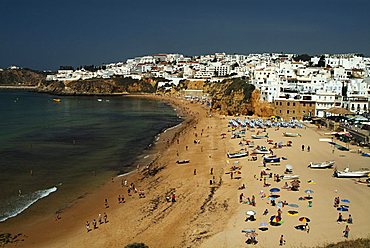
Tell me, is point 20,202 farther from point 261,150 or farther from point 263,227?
point 261,150

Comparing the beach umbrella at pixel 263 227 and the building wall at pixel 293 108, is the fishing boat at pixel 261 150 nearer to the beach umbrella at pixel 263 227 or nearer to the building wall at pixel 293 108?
the beach umbrella at pixel 263 227

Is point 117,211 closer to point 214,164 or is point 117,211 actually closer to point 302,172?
point 214,164

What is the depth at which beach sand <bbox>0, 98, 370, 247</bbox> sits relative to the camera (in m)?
12.3

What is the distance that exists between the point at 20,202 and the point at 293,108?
29211 millimetres

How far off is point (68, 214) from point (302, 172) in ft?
37.9

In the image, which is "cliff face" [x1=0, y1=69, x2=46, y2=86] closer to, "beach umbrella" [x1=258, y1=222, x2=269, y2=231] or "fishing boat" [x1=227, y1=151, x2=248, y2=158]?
"fishing boat" [x1=227, y1=151, x2=248, y2=158]

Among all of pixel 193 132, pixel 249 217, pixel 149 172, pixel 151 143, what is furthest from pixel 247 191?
pixel 193 132

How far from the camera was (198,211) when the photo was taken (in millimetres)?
14625

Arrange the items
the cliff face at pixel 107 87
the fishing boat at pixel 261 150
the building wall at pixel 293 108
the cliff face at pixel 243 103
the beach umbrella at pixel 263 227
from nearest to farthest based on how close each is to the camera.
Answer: the beach umbrella at pixel 263 227, the fishing boat at pixel 261 150, the building wall at pixel 293 108, the cliff face at pixel 243 103, the cliff face at pixel 107 87

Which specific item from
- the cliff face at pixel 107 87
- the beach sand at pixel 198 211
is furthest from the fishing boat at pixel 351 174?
the cliff face at pixel 107 87

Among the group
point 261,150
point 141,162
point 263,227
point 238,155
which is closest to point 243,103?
point 261,150

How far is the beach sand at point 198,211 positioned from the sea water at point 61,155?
4.43 ft

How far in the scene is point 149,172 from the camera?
Result: 21641 millimetres

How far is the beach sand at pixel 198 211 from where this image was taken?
484 inches
